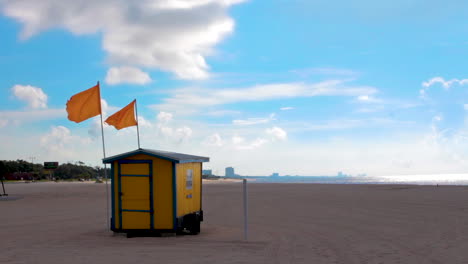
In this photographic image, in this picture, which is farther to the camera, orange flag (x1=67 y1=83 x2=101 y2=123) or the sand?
orange flag (x1=67 y1=83 x2=101 y2=123)

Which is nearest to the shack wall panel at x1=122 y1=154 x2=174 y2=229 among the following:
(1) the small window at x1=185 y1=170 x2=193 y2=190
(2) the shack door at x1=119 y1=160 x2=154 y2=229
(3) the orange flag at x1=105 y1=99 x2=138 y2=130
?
(2) the shack door at x1=119 y1=160 x2=154 y2=229

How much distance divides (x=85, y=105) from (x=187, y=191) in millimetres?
4238

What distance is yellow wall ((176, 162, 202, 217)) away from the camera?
12.2 metres

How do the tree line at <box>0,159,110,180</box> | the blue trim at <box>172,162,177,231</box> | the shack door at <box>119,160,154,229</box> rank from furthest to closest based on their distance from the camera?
1. the tree line at <box>0,159,110,180</box>
2. the shack door at <box>119,160,154,229</box>
3. the blue trim at <box>172,162,177,231</box>

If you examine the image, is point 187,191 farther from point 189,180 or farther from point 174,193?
point 174,193

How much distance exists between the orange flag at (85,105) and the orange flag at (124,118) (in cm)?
51

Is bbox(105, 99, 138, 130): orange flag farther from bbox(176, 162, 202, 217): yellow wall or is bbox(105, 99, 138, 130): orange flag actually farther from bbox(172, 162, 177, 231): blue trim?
bbox(172, 162, 177, 231): blue trim

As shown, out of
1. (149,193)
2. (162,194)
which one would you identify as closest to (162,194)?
(162,194)

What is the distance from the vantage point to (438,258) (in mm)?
9156

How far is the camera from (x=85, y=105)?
1387cm

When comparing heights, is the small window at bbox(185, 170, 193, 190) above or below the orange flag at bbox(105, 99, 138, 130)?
below

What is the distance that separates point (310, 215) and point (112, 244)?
29.0 ft

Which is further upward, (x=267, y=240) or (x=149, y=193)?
(x=149, y=193)

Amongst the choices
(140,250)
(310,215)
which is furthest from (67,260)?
(310,215)
